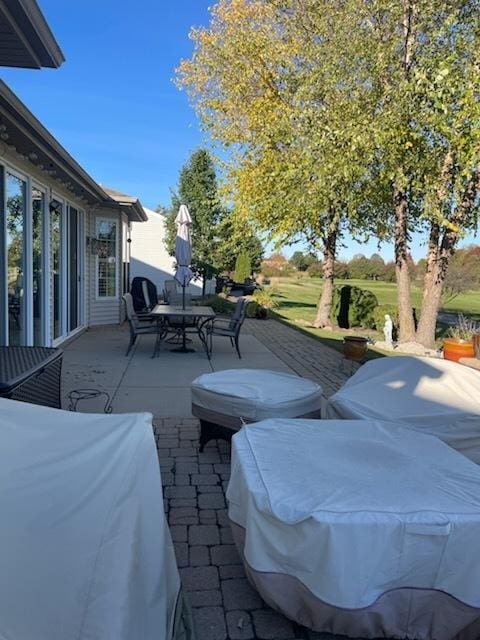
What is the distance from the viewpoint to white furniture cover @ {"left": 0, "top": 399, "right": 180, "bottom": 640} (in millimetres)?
1274

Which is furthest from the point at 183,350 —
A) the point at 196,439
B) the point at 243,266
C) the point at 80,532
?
the point at 243,266

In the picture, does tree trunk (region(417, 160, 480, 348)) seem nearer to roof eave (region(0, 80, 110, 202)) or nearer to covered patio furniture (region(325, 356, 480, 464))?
covered patio furniture (region(325, 356, 480, 464))

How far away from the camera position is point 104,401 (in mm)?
5406

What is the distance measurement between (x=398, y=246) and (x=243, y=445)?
10.2 m

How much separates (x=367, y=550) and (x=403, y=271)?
10.8 metres

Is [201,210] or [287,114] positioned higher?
[287,114]

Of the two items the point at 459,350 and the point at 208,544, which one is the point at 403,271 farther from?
the point at 208,544

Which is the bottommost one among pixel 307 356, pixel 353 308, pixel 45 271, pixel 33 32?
pixel 307 356

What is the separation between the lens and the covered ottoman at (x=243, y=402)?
3730 millimetres

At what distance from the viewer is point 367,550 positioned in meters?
1.84

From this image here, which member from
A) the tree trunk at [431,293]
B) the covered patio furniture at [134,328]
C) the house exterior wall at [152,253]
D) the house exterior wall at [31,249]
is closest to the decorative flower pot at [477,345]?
the tree trunk at [431,293]

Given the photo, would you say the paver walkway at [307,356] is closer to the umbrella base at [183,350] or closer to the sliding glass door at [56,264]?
the umbrella base at [183,350]

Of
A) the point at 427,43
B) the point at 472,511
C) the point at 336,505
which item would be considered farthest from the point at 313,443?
the point at 427,43

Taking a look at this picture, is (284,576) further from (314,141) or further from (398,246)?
(398,246)
